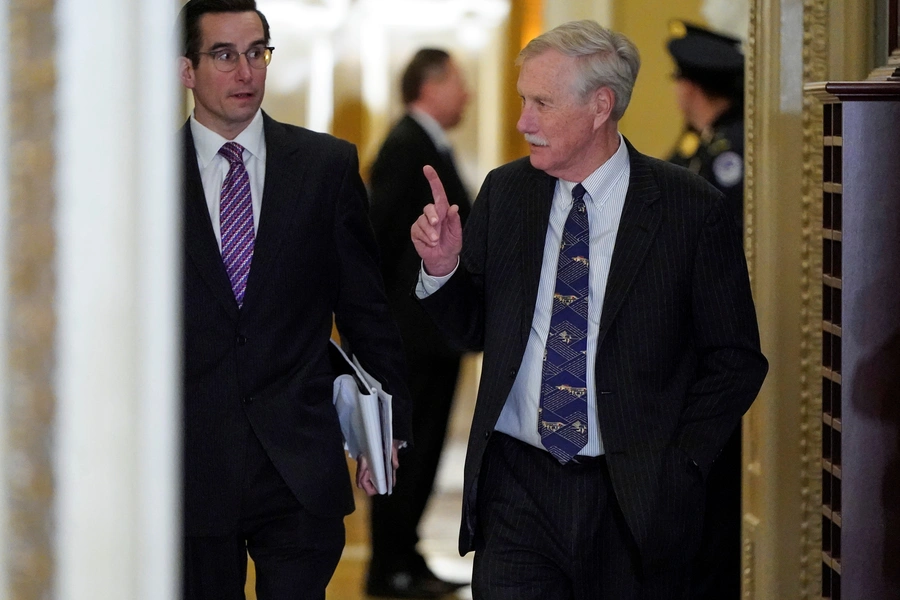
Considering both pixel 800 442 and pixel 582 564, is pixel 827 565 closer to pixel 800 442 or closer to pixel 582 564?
pixel 800 442

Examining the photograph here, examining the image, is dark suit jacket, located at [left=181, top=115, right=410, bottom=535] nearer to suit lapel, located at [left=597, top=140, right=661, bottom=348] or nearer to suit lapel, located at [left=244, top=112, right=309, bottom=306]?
suit lapel, located at [left=244, top=112, right=309, bottom=306]

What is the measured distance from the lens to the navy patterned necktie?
2596 mm

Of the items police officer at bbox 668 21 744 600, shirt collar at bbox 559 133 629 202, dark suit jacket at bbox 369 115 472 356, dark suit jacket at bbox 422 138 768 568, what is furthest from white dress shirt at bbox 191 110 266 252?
dark suit jacket at bbox 369 115 472 356

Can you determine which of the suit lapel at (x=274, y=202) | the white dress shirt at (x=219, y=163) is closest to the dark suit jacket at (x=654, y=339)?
the suit lapel at (x=274, y=202)

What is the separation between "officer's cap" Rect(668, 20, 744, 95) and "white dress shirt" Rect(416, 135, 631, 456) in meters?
2.25

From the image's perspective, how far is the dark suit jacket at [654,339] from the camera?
2.58 meters

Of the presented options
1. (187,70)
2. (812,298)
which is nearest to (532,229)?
(187,70)

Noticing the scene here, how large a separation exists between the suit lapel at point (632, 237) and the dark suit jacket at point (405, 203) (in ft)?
7.53

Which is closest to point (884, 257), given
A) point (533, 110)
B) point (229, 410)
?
point (533, 110)

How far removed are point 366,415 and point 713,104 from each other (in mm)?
2517

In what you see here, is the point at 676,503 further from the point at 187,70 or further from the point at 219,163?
the point at 187,70

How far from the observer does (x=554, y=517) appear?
2631 mm

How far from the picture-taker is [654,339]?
8.64 ft

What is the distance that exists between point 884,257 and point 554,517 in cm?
87
